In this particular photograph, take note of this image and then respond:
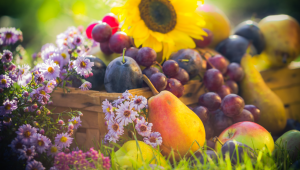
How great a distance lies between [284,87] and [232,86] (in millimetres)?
602

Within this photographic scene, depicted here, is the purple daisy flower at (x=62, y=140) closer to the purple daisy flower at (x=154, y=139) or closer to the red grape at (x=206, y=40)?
the purple daisy flower at (x=154, y=139)

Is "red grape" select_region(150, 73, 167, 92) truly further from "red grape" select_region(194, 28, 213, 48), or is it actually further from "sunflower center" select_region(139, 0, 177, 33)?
"red grape" select_region(194, 28, 213, 48)

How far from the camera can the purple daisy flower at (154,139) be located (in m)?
0.77

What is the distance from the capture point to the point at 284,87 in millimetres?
1536

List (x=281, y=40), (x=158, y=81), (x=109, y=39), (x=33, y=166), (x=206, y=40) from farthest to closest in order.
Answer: (x=281, y=40) < (x=206, y=40) < (x=109, y=39) < (x=158, y=81) < (x=33, y=166)

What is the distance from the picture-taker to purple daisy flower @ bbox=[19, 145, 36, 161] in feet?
2.06

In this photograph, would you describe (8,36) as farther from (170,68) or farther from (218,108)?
(218,108)

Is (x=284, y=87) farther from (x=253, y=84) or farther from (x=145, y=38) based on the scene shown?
(x=145, y=38)

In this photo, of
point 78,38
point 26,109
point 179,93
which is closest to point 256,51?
point 179,93

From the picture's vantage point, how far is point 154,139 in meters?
0.78

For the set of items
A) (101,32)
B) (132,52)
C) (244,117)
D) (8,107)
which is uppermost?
(101,32)

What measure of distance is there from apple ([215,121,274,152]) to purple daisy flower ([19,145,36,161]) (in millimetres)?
645

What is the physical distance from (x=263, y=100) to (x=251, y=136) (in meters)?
0.45

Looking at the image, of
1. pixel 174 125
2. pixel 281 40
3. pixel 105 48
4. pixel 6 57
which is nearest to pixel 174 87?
pixel 174 125
